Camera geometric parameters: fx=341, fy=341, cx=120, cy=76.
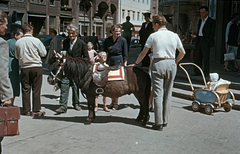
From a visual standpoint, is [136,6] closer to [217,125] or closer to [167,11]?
[167,11]

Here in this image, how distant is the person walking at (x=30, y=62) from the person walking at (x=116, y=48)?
1.50m

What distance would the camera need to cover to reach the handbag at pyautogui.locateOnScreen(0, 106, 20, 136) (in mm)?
3832

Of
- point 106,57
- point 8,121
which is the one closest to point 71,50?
point 106,57

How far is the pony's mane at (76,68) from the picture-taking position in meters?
6.62

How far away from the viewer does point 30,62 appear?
Answer: 729 centimetres

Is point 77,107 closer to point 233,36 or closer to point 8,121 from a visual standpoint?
point 8,121

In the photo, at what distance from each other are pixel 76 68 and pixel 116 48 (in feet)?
4.97

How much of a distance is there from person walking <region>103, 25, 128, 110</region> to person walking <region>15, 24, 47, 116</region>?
4.91 ft

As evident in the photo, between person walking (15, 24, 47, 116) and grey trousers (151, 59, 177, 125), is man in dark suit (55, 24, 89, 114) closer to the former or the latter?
person walking (15, 24, 47, 116)

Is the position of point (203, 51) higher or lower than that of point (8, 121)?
higher

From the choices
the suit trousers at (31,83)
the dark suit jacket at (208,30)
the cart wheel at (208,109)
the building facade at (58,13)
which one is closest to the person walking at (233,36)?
the dark suit jacket at (208,30)

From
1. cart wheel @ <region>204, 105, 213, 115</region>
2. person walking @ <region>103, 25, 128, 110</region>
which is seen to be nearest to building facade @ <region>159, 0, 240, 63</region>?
cart wheel @ <region>204, 105, 213, 115</region>

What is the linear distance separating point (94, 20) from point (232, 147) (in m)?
46.7

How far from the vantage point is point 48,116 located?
7516mm
